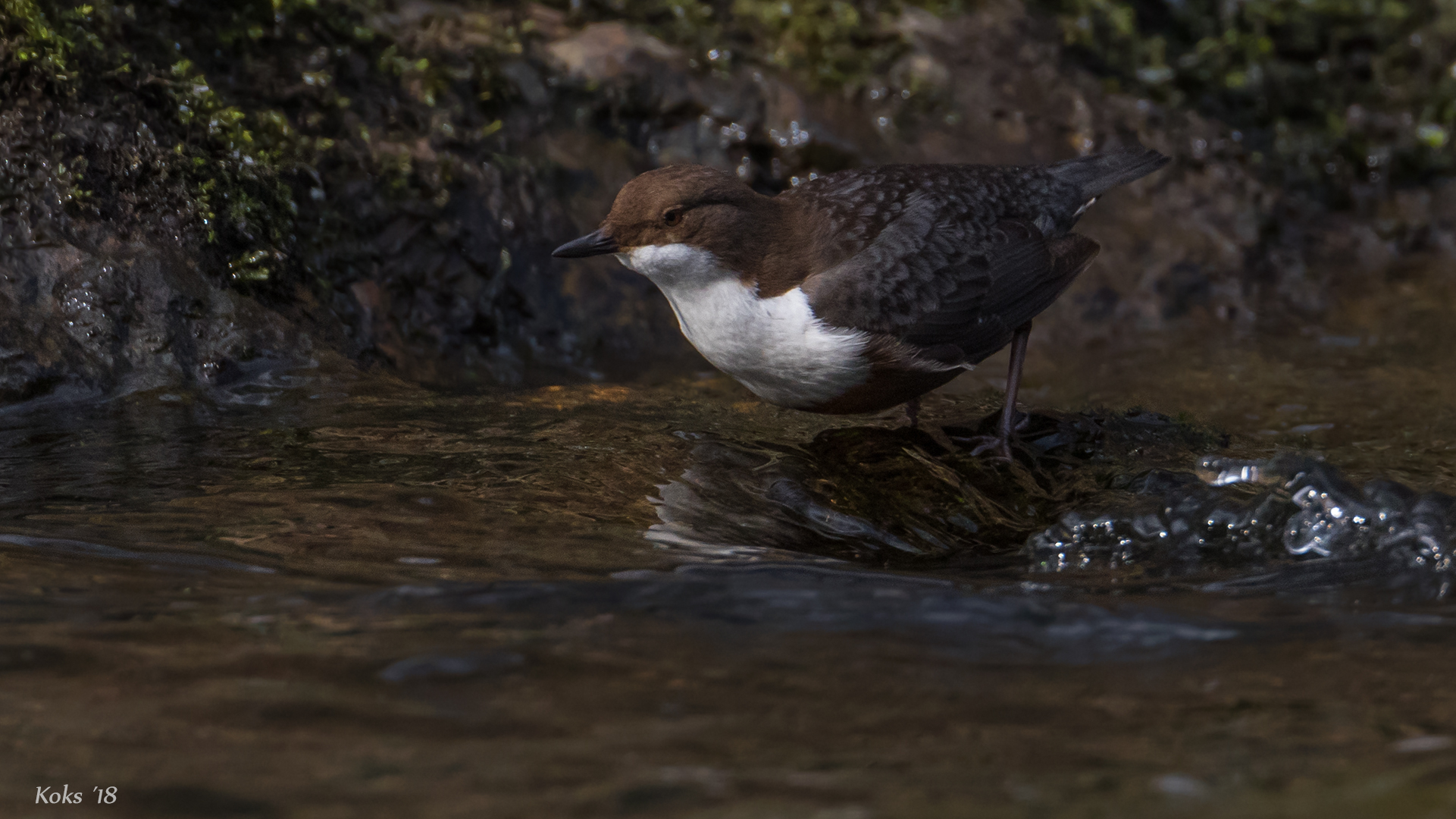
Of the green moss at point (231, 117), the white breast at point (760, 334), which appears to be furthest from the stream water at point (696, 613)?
the green moss at point (231, 117)

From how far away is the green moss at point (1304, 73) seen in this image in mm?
6559

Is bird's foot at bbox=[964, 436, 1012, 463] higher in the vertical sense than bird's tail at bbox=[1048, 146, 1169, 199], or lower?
lower

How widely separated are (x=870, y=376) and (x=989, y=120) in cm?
314

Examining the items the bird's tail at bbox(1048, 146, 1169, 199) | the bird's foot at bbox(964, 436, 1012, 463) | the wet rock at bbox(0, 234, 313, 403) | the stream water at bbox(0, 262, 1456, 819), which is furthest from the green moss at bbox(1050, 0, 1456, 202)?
the wet rock at bbox(0, 234, 313, 403)

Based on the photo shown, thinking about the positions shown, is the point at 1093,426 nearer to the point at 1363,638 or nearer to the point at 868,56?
the point at 1363,638

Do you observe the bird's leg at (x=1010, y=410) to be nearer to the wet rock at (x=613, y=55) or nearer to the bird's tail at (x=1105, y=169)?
the bird's tail at (x=1105, y=169)

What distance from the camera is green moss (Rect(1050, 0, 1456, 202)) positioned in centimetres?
656

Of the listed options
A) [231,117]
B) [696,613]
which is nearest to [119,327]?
[231,117]

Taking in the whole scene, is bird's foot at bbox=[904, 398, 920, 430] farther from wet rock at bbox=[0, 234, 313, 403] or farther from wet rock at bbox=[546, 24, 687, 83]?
wet rock at bbox=[546, 24, 687, 83]

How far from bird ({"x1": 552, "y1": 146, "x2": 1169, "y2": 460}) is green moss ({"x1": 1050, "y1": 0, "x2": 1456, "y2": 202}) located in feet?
10.4

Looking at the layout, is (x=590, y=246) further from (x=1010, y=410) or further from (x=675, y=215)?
(x=1010, y=410)

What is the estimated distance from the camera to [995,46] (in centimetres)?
638

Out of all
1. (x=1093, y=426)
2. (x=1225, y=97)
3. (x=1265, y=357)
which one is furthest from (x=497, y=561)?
(x=1225, y=97)

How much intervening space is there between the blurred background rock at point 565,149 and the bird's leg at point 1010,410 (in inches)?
63.1
